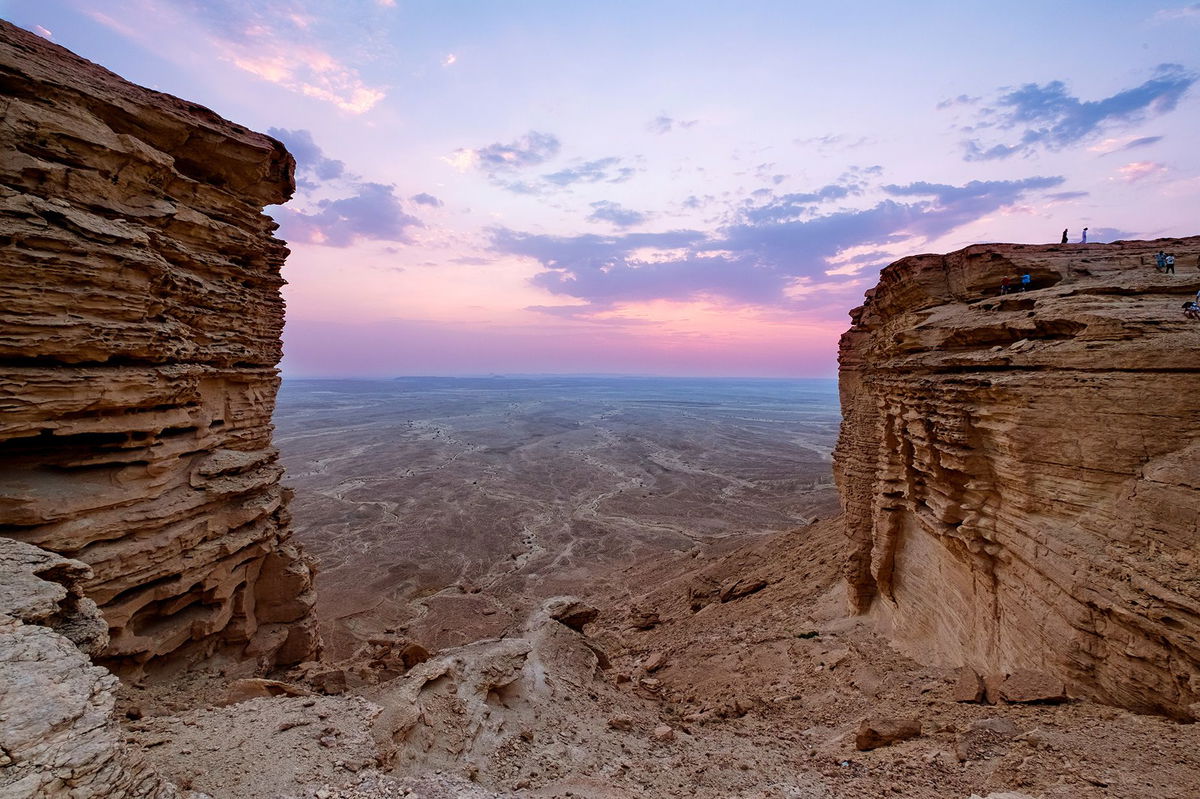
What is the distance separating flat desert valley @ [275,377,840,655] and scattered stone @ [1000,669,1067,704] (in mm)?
16602

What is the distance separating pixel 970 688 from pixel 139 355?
1544 centimetres

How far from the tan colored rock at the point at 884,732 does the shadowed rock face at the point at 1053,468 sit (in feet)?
7.39

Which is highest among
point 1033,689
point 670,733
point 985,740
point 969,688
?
point 1033,689

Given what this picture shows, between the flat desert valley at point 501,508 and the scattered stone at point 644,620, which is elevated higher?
the scattered stone at point 644,620

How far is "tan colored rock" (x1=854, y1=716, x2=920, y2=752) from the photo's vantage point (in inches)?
314

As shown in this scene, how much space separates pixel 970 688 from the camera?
850 cm

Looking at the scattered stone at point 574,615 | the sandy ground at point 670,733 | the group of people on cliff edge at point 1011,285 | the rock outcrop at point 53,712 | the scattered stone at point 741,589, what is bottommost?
the scattered stone at point 741,589

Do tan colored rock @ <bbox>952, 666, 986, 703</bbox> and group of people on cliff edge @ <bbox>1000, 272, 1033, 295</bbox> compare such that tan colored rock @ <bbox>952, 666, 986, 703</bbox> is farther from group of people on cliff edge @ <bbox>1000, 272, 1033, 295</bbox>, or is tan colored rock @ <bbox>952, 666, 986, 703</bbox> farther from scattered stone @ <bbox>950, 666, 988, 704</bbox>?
group of people on cliff edge @ <bbox>1000, 272, 1033, 295</bbox>

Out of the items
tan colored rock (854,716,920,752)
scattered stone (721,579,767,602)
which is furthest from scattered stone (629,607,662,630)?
tan colored rock (854,716,920,752)

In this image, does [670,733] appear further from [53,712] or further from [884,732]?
[53,712]

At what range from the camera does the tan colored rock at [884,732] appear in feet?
26.1

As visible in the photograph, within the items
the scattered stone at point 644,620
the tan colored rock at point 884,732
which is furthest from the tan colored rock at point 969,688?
the scattered stone at point 644,620

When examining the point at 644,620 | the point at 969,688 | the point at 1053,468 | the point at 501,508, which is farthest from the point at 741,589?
the point at 501,508

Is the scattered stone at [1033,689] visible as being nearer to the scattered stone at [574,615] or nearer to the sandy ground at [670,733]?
the sandy ground at [670,733]
